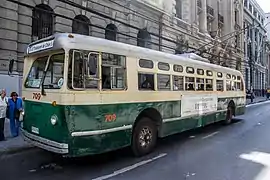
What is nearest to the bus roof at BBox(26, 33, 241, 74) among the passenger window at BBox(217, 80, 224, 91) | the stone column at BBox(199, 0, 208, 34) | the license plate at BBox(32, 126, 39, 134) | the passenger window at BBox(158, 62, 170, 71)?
the passenger window at BBox(158, 62, 170, 71)

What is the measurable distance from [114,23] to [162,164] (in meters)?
15.4

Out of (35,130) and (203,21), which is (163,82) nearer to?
(35,130)

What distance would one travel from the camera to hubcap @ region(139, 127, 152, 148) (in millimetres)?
8758

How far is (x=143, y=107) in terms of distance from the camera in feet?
28.7

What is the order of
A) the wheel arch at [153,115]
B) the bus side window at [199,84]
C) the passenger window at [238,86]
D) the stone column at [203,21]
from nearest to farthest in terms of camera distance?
the wheel arch at [153,115], the bus side window at [199,84], the passenger window at [238,86], the stone column at [203,21]

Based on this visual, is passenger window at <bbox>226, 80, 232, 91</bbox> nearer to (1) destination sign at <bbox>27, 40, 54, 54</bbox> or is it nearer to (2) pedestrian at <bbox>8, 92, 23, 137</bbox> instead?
(2) pedestrian at <bbox>8, 92, 23, 137</bbox>

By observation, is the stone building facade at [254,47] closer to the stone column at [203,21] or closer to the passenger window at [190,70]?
the stone column at [203,21]

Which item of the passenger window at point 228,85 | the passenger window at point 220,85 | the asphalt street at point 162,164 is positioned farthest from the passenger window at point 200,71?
the passenger window at point 228,85

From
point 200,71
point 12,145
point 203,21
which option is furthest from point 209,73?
point 203,21

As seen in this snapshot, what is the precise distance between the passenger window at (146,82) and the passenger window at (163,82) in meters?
0.36

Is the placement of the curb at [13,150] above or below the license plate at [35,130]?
below

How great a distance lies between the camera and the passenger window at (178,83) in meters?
10.2

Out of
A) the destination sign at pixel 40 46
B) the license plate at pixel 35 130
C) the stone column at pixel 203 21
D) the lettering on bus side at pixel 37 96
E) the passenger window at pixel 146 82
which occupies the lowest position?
the license plate at pixel 35 130

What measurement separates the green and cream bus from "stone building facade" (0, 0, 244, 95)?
3.53 meters
